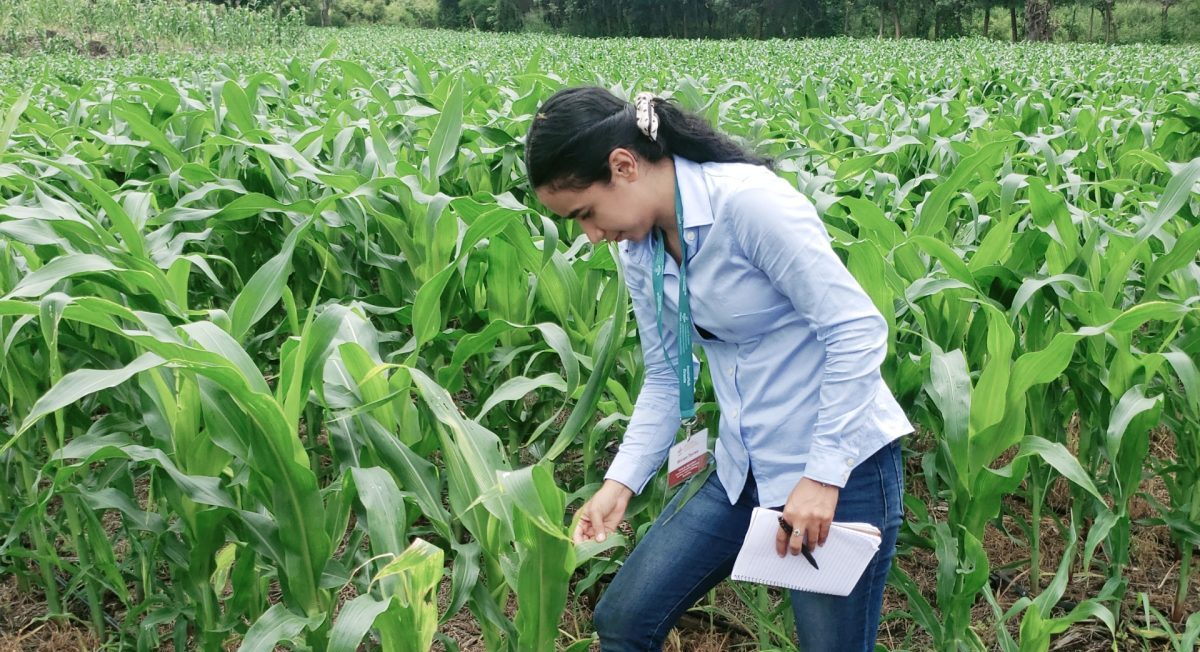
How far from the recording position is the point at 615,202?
1495 millimetres

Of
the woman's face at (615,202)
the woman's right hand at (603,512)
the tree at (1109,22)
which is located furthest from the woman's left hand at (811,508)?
the tree at (1109,22)

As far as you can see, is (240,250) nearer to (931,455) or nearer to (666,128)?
(666,128)

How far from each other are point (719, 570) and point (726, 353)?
408 mm

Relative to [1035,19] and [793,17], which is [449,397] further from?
[793,17]

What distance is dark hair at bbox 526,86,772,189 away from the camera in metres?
1.44

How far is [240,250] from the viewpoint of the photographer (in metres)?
3.13

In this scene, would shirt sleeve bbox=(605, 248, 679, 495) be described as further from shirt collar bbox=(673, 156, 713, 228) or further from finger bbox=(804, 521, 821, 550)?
finger bbox=(804, 521, 821, 550)

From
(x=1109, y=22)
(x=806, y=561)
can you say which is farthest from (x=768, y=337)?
(x=1109, y=22)

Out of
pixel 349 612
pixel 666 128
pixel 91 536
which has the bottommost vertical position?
pixel 91 536

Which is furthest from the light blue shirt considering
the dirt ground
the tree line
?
the tree line

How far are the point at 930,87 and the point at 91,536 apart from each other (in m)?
8.12

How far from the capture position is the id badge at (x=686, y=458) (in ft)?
5.59

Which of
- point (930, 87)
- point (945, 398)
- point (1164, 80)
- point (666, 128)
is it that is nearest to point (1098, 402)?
point (945, 398)

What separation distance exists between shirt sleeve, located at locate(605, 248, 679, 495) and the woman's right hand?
0.02m
